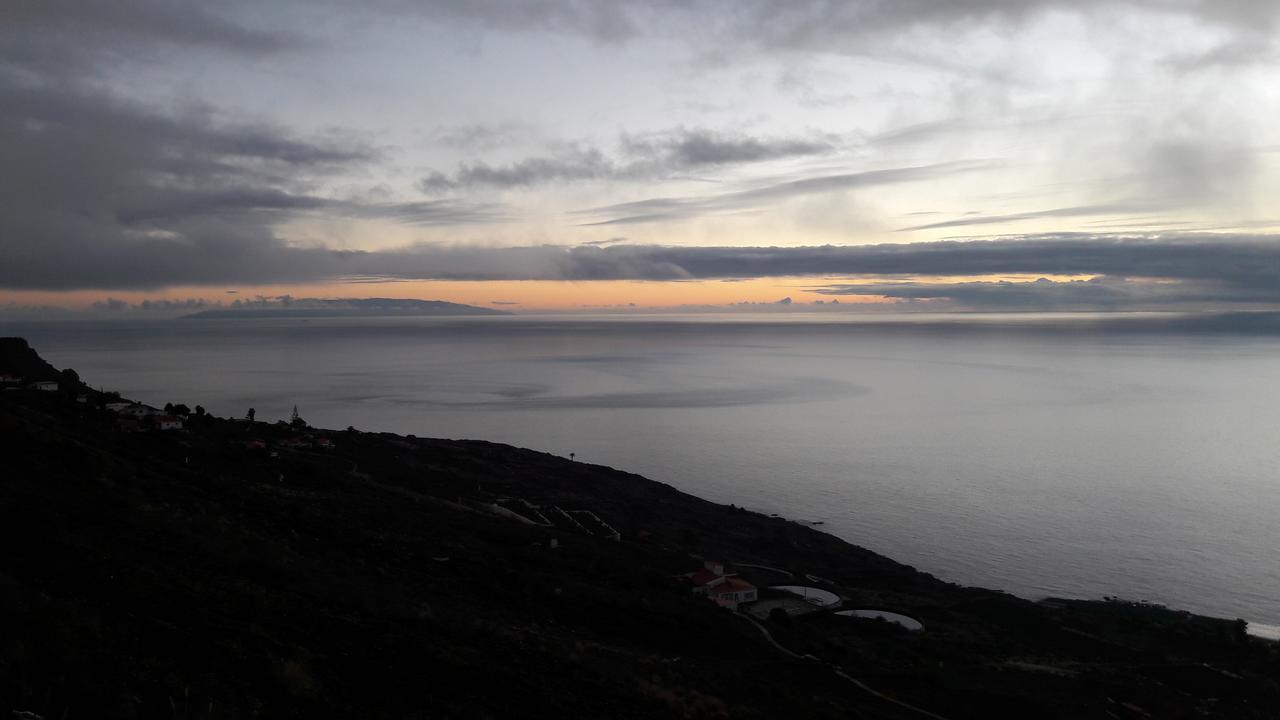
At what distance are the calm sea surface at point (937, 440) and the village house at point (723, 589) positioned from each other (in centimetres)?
1614

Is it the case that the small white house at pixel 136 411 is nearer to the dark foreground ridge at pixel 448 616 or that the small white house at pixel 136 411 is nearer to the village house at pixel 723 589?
the dark foreground ridge at pixel 448 616

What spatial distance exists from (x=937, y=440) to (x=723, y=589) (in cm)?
5819

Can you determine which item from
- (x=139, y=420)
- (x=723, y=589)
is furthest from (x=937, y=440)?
(x=139, y=420)

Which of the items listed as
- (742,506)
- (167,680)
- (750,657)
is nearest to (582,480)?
(742,506)

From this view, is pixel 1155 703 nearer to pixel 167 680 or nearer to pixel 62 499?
pixel 167 680

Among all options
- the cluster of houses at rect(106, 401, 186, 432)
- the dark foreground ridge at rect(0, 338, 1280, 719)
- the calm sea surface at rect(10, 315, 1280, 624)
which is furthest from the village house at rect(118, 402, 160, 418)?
the calm sea surface at rect(10, 315, 1280, 624)

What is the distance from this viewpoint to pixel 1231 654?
27719 mm

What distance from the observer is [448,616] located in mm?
16109

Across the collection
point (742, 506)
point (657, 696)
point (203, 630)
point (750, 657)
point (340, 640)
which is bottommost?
point (742, 506)

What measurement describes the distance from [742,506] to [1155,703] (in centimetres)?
3356

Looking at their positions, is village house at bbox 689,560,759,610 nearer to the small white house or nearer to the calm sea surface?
the calm sea surface

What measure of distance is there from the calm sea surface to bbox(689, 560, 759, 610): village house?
16144mm

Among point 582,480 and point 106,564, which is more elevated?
point 106,564

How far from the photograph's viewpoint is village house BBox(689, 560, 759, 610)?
2823 cm
